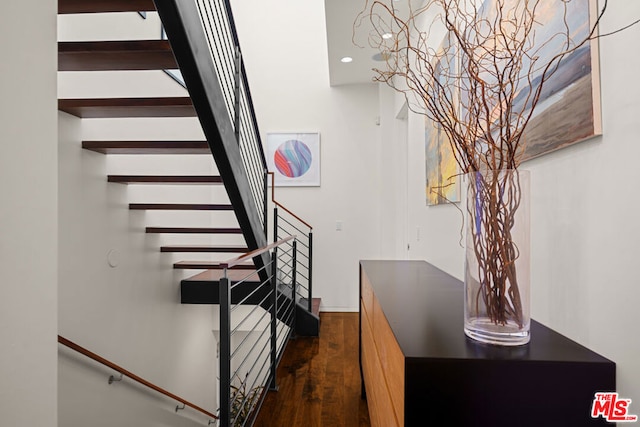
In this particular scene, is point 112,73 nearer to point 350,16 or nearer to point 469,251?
point 350,16

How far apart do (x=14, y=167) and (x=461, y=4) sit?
→ 1958 mm

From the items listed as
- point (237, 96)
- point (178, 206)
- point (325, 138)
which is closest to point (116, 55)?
point (237, 96)

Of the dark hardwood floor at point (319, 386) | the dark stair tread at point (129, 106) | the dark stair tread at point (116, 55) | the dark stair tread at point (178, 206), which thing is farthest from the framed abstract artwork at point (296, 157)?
the dark stair tread at point (116, 55)

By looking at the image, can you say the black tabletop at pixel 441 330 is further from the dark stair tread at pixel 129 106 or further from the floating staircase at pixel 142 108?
the dark stair tread at pixel 129 106

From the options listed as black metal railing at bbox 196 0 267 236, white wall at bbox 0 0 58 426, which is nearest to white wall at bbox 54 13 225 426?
black metal railing at bbox 196 0 267 236

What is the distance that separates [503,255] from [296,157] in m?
3.92

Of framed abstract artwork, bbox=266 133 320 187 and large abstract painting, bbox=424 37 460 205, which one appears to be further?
framed abstract artwork, bbox=266 133 320 187

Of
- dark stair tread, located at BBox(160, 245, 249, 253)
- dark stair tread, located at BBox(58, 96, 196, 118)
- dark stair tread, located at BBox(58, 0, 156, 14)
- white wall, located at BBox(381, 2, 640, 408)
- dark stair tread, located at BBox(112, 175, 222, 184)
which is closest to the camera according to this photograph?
white wall, located at BBox(381, 2, 640, 408)

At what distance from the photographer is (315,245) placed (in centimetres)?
463

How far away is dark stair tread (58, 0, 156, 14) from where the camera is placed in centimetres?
144

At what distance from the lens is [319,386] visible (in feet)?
8.78

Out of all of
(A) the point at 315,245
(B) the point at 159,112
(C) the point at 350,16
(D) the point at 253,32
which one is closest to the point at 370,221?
(A) the point at 315,245

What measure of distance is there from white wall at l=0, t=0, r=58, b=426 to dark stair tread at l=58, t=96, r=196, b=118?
0.86 metres

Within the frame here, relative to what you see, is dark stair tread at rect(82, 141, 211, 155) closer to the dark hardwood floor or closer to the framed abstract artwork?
the dark hardwood floor
